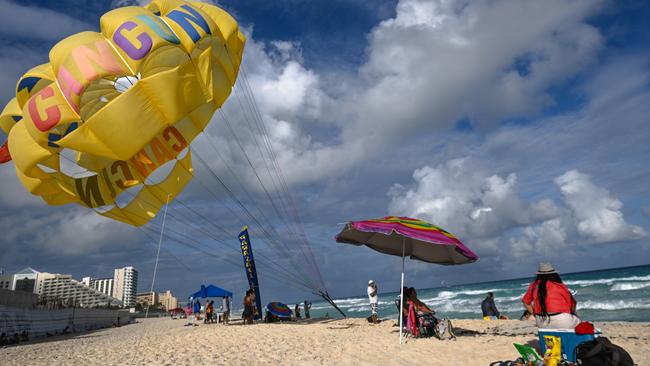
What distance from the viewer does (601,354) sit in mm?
3695

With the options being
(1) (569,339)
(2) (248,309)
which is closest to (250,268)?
(2) (248,309)

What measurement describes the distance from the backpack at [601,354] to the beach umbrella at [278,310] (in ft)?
42.3

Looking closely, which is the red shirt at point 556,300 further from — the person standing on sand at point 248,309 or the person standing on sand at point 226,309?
the person standing on sand at point 226,309

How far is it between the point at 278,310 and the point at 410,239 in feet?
27.6

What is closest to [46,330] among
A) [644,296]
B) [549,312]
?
[549,312]

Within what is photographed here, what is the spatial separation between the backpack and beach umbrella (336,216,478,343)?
10.7ft

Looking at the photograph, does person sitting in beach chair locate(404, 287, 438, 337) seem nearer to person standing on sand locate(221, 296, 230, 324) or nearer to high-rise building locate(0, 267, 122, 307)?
person standing on sand locate(221, 296, 230, 324)

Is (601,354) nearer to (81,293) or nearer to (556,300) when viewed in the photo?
(556,300)

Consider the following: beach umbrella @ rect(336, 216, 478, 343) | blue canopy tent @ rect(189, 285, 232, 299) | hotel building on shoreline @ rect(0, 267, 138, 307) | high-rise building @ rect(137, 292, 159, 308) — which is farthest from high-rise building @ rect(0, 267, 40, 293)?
beach umbrella @ rect(336, 216, 478, 343)

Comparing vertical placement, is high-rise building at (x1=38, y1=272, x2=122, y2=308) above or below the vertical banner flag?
below

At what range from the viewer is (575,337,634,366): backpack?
3598 mm

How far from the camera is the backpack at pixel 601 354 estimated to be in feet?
11.8

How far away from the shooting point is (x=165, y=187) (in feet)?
30.8

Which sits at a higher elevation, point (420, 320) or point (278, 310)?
point (420, 320)
